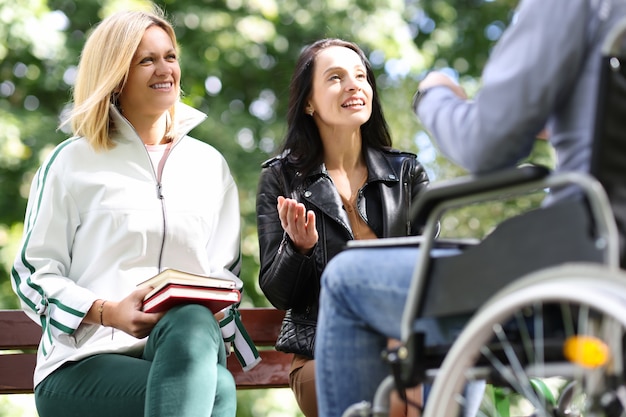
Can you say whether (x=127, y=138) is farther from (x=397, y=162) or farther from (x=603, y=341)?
(x=603, y=341)

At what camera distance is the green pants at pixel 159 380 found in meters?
2.93

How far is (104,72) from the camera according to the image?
362 centimetres

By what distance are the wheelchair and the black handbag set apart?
1204 mm

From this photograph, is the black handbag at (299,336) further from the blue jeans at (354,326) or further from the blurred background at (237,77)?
the blurred background at (237,77)

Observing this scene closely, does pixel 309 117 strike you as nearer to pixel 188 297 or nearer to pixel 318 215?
pixel 318 215

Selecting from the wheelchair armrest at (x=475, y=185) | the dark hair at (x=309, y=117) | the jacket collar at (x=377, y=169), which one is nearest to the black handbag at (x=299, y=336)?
the jacket collar at (x=377, y=169)

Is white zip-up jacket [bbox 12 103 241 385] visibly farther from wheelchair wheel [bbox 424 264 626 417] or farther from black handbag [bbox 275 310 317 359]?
wheelchair wheel [bbox 424 264 626 417]

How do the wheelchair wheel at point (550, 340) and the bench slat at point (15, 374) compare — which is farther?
the bench slat at point (15, 374)

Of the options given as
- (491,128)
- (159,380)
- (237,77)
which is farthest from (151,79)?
(237,77)

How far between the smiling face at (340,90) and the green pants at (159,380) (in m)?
0.95

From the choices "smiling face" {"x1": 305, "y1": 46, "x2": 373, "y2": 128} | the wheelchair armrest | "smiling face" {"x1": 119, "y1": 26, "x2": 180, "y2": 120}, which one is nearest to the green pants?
"smiling face" {"x1": 119, "y1": 26, "x2": 180, "y2": 120}

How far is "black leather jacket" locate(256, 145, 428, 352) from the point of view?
3402 mm

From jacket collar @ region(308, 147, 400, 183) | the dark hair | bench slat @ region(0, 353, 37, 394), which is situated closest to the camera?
jacket collar @ region(308, 147, 400, 183)

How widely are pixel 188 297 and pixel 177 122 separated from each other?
36.9 inches
